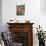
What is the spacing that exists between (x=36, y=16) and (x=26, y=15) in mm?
414

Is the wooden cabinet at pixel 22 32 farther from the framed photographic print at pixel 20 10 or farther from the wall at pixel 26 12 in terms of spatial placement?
the framed photographic print at pixel 20 10

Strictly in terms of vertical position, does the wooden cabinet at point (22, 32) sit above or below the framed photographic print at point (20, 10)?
below

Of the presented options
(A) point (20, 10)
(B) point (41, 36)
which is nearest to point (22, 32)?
(B) point (41, 36)

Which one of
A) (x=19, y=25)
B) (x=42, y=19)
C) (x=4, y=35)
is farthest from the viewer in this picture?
(x=42, y=19)

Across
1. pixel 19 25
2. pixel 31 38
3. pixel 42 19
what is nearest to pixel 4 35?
pixel 19 25

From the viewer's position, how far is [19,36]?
5.77 metres

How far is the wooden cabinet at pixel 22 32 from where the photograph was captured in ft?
18.4

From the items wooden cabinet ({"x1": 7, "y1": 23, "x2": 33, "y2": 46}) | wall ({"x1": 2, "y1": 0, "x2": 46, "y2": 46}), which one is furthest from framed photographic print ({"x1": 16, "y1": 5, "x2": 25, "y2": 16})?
wooden cabinet ({"x1": 7, "y1": 23, "x2": 33, "y2": 46})

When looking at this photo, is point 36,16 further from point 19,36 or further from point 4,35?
point 4,35

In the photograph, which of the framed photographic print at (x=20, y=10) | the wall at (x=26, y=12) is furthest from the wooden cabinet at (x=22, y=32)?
the framed photographic print at (x=20, y=10)

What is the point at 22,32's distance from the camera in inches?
224

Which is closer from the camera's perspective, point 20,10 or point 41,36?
point 41,36

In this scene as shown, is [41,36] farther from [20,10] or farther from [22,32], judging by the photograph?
[20,10]

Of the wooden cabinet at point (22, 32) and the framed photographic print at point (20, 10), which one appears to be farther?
the framed photographic print at point (20, 10)
